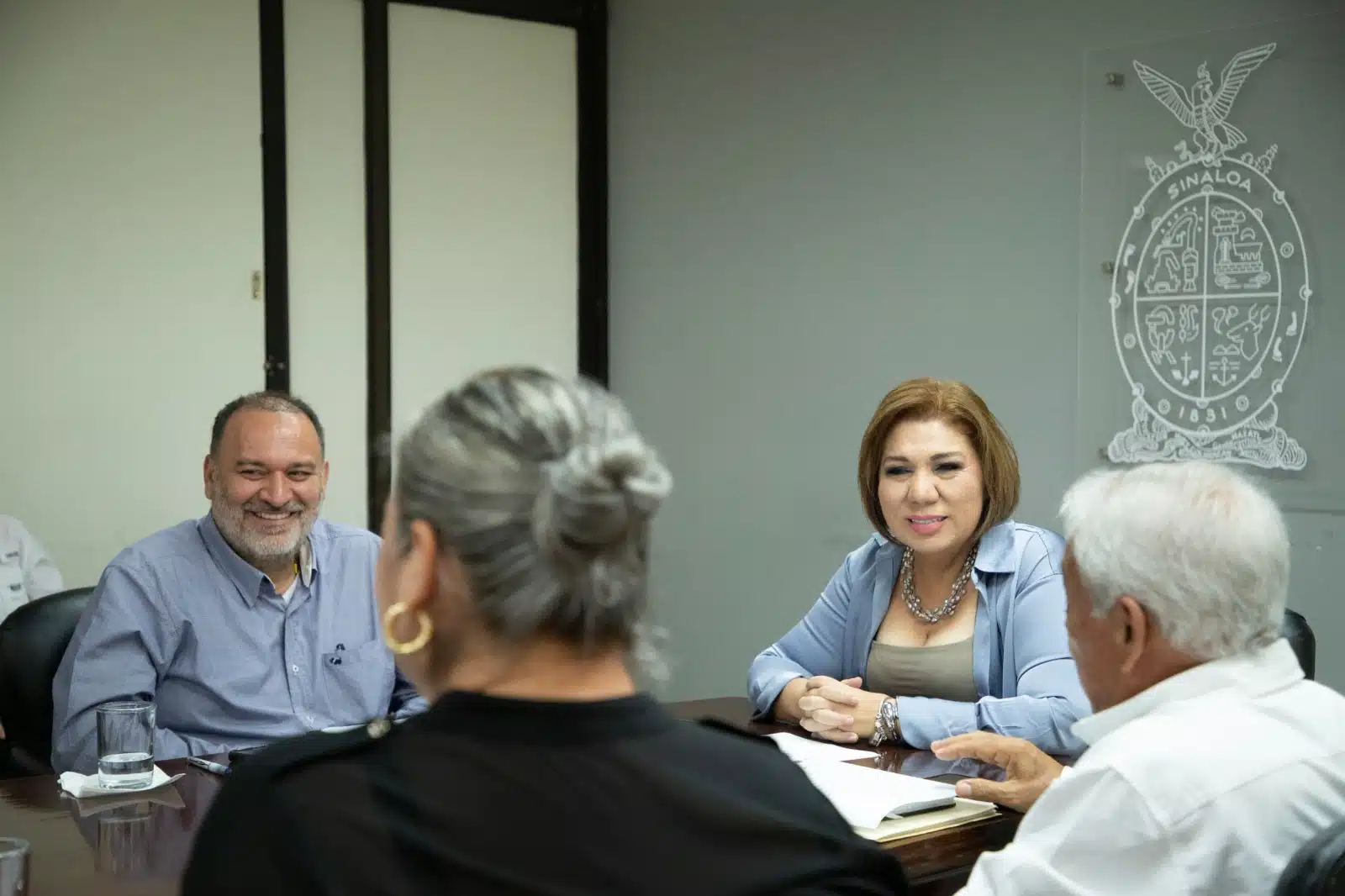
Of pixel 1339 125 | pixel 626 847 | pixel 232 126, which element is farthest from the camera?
pixel 232 126

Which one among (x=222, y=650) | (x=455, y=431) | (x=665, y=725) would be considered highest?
(x=455, y=431)

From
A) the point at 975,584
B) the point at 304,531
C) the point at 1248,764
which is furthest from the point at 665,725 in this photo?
the point at 304,531

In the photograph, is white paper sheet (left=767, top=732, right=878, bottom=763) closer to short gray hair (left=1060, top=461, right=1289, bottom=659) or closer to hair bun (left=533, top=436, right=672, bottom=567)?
short gray hair (left=1060, top=461, right=1289, bottom=659)

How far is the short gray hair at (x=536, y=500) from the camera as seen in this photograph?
111 cm

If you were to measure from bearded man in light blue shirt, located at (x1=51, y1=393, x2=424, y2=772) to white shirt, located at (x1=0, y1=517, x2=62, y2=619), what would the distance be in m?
1.25

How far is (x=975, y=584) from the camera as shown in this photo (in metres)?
2.74

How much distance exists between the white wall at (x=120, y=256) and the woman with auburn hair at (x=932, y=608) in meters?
2.37

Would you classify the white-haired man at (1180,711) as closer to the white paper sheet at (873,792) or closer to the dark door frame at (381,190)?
the white paper sheet at (873,792)

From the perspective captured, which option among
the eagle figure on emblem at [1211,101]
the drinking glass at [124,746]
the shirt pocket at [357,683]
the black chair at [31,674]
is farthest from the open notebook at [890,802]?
the eagle figure on emblem at [1211,101]

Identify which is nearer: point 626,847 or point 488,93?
point 626,847

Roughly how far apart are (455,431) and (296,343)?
12.1ft

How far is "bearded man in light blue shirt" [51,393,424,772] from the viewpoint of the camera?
2623 millimetres

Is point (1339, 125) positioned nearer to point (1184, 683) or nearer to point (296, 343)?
point (1184, 683)

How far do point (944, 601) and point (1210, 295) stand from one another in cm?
127
